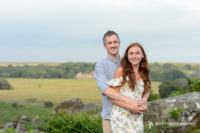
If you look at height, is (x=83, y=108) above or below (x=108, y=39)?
below

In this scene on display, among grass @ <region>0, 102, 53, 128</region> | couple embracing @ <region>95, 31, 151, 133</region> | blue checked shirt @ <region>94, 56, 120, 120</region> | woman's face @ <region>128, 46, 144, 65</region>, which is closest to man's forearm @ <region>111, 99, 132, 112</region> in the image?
couple embracing @ <region>95, 31, 151, 133</region>

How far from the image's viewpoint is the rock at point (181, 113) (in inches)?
226

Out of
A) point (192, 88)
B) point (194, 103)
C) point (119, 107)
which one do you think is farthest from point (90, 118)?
point (192, 88)

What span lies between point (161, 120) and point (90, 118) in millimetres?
1925

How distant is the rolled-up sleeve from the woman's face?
19.9 inches

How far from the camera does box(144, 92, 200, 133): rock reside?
573 cm

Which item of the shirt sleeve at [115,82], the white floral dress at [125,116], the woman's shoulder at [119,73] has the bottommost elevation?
the white floral dress at [125,116]

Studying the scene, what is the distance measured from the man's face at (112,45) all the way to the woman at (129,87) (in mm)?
244

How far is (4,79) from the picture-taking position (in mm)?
27938

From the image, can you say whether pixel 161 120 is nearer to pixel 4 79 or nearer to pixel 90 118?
pixel 90 118

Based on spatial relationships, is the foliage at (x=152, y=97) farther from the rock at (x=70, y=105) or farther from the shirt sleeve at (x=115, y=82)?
the shirt sleeve at (x=115, y=82)

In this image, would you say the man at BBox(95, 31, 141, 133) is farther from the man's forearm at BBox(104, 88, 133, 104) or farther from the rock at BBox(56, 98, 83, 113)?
the rock at BBox(56, 98, 83, 113)

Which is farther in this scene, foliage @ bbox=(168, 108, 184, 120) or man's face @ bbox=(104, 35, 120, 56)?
foliage @ bbox=(168, 108, 184, 120)

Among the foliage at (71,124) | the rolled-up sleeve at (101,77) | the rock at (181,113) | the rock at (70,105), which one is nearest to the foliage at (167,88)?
the rock at (70,105)
